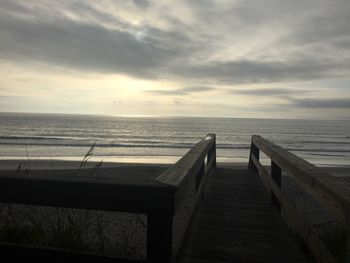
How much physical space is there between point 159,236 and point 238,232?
2.23 meters

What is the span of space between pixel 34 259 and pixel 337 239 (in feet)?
13.9

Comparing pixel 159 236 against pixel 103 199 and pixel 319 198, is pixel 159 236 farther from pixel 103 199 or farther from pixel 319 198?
pixel 319 198

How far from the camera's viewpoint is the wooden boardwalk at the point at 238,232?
321 centimetres

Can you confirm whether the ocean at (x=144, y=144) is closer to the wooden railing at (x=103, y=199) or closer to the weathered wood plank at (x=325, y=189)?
the wooden railing at (x=103, y=199)

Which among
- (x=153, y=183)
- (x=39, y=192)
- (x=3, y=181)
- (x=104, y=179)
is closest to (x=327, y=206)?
(x=153, y=183)

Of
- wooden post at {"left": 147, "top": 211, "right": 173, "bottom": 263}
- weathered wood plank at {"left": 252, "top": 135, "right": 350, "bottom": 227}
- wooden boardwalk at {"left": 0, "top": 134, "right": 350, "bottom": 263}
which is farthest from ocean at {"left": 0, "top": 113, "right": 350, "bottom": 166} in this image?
wooden post at {"left": 147, "top": 211, "right": 173, "bottom": 263}

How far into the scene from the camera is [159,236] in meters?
1.91

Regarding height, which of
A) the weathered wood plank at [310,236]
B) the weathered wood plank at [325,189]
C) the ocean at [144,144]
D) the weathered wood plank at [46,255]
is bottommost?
the ocean at [144,144]

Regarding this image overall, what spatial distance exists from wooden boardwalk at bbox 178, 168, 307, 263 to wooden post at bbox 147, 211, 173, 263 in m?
1.00

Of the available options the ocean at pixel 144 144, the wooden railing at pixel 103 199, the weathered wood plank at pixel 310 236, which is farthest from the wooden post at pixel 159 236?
the ocean at pixel 144 144

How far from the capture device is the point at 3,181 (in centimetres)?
199

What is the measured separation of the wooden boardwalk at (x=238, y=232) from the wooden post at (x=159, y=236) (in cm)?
100

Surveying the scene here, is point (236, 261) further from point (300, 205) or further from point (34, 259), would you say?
point (300, 205)

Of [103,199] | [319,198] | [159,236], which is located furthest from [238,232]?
[103,199]
